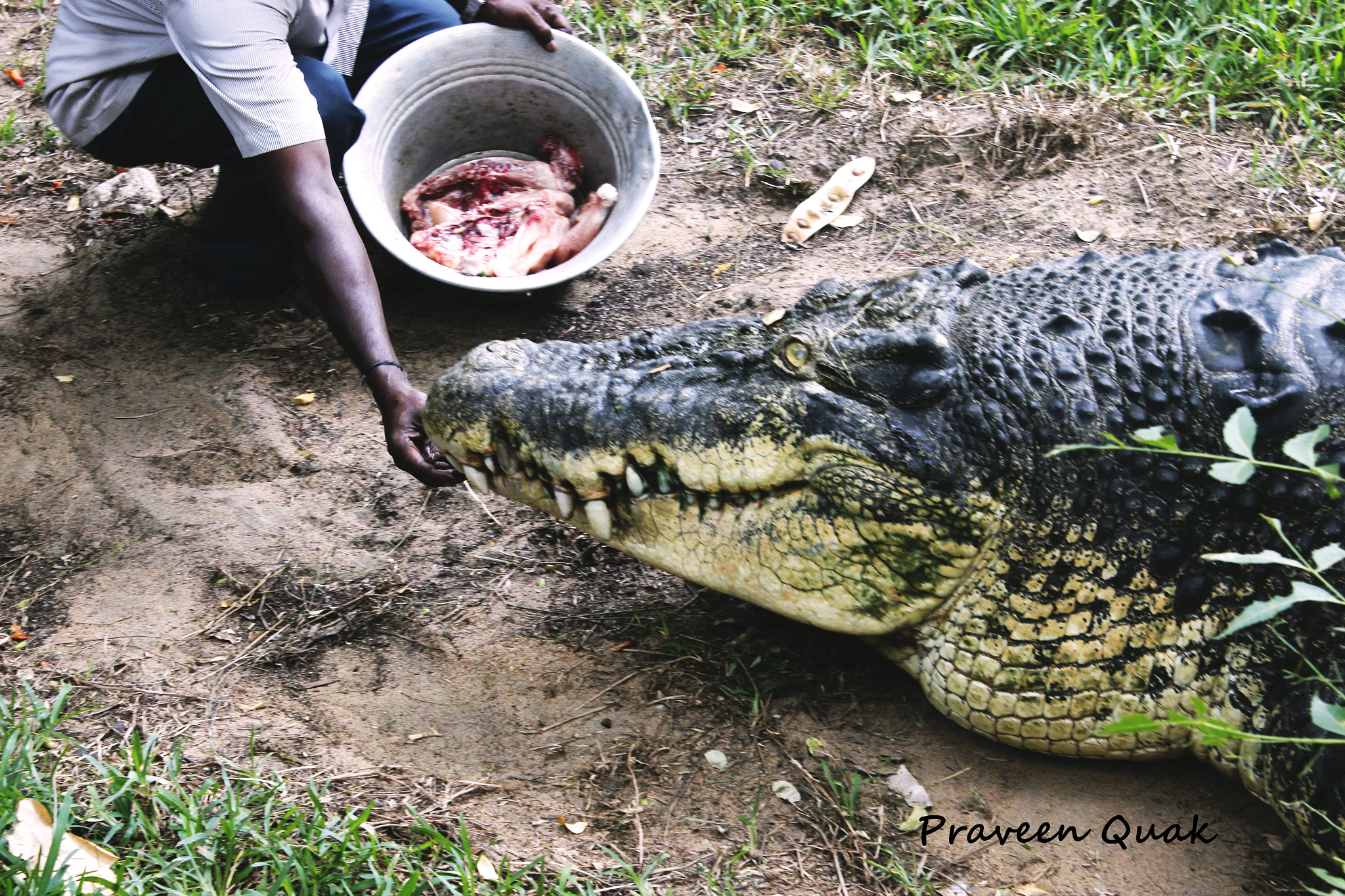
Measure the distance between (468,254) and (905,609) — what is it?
6.73ft

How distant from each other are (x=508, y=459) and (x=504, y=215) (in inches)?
65.0

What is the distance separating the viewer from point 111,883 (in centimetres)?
184

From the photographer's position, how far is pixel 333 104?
3.44 meters

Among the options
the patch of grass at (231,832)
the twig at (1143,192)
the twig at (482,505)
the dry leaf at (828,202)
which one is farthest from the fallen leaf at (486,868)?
the twig at (1143,192)

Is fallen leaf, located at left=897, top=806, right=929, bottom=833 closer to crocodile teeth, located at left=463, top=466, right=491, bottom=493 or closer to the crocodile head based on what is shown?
the crocodile head

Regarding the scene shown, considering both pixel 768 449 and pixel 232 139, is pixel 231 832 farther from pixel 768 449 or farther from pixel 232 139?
pixel 232 139

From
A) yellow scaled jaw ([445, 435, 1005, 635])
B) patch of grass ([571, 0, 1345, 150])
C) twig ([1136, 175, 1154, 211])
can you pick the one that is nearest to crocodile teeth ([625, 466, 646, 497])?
yellow scaled jaw ([445, 435, 1005, 635])

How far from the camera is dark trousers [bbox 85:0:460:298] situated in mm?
3363

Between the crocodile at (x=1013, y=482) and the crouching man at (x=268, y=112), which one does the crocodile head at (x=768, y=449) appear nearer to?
the crocodile at (x=1013, y=482)

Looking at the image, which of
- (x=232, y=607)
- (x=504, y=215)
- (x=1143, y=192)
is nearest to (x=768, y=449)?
(x=232, y=607)

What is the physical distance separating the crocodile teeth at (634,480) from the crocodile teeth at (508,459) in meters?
0.26

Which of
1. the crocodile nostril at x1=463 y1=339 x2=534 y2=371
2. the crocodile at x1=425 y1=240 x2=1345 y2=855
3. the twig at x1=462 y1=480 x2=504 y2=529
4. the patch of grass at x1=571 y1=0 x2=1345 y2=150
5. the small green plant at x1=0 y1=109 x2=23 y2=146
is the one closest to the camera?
the crocodile at x1=425 y1=240 x2=1345 y2=855

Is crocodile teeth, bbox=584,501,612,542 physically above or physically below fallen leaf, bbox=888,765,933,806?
above

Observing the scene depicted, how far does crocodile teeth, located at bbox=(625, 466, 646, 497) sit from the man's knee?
1.85m
